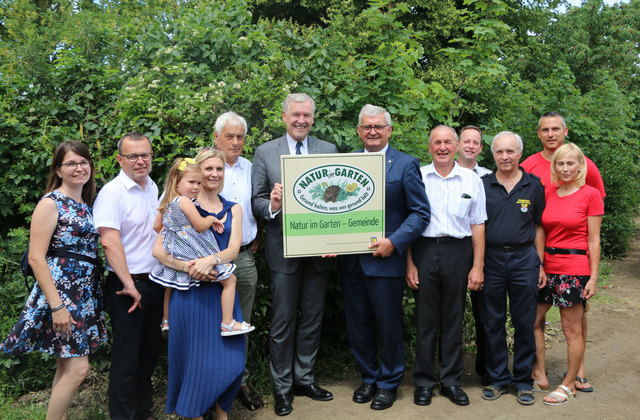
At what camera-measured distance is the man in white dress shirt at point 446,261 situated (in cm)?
438

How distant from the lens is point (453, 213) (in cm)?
434

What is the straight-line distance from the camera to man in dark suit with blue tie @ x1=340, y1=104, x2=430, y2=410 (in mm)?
4305

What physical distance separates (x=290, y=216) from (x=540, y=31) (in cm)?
2033

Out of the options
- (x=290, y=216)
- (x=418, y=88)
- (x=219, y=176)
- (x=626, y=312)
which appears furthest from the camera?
(x=626, y=312)

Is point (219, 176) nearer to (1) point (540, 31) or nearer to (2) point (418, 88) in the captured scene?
(2) point (418, 88)

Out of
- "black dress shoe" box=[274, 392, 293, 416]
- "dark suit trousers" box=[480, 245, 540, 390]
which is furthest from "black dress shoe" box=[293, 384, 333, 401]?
"dark suit trousers" box=[480, 245, 540, 390]

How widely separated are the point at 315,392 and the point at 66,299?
87.3 inches

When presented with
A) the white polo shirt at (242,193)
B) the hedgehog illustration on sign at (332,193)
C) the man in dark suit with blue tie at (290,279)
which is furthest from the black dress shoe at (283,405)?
the hedgehog illustration on sign at (332,193)

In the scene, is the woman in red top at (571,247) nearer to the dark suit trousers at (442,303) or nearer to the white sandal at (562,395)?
the white sandal at (562,395)

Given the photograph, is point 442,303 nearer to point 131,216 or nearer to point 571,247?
point 571,247

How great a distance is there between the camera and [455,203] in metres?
4.35

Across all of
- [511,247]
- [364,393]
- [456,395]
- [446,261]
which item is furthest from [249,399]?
[511,247]

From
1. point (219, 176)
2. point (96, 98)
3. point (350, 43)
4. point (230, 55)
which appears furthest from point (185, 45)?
point (219, 176)

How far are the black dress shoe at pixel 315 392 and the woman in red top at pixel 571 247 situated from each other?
6.13 ft
